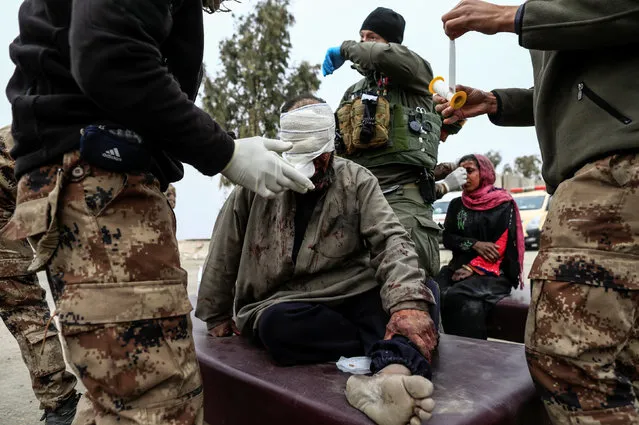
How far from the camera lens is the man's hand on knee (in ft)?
5.24

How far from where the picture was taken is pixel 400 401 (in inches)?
50.6

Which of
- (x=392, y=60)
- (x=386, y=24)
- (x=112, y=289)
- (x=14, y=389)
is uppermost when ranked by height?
(x=386, y=24)

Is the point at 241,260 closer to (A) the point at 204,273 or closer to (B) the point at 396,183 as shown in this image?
(A) the point at 204,273

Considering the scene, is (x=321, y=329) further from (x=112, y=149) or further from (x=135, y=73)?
(x=135, y=73)

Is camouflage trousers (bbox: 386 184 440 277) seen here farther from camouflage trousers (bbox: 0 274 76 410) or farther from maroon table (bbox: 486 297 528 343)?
camouflage trousers (bbox: 0 274 76 410)

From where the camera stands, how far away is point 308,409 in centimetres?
147

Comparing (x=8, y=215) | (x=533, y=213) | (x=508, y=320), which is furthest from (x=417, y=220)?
(x=533, y=213)

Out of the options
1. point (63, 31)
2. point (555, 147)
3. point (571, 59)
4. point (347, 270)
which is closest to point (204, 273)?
point (347, 270)

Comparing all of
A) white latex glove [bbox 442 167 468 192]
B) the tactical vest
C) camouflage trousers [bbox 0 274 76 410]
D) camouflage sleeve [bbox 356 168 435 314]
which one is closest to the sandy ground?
camouflage trousers [bbox 0 274 76 410]

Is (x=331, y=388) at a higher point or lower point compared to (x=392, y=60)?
lower

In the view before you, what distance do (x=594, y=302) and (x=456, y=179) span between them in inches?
110

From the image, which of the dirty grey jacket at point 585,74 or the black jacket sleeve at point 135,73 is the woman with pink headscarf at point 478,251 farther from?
the black jacket sleeve at point 135,73

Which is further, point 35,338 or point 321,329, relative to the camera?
point 35,338

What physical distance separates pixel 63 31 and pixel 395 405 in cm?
124
